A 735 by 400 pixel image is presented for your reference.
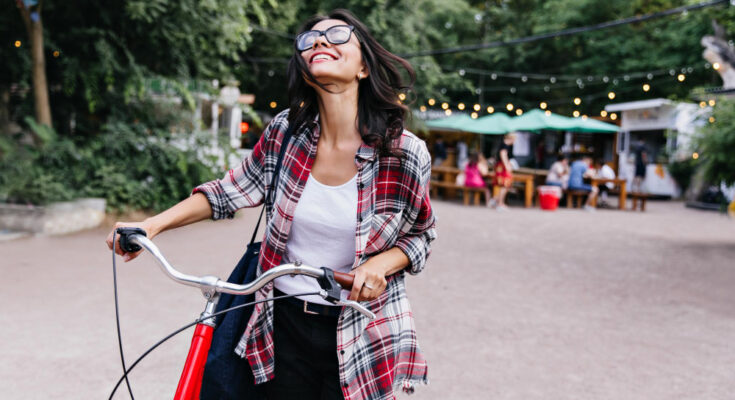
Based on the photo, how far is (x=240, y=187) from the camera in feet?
6.89

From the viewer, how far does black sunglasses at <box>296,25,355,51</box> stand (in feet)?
6.56

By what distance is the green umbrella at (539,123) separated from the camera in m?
17.7

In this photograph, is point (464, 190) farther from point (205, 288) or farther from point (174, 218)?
point (205, 288)

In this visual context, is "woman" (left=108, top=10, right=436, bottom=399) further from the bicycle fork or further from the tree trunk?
the tree trunk

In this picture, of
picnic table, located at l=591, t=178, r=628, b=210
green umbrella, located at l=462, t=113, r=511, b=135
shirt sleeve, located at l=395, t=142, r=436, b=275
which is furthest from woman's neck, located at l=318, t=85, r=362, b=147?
green umbrella, located at l=462, t=113, r=511, b=135

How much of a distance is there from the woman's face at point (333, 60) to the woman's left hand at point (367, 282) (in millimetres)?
601

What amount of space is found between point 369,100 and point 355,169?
263mm

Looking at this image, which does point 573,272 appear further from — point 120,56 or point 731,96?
point 120,56

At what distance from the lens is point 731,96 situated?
9.50 metres

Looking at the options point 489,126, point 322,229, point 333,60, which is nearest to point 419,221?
point 322,229

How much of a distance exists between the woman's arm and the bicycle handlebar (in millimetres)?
57

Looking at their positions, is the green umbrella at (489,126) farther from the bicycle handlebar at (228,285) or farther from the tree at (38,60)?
the bicycle handlebar at (228,285)

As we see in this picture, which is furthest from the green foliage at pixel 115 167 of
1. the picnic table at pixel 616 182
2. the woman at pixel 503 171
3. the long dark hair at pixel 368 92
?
the picnic table at pixel 616 182

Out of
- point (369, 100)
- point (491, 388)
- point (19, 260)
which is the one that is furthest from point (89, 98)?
point (369, 100)
